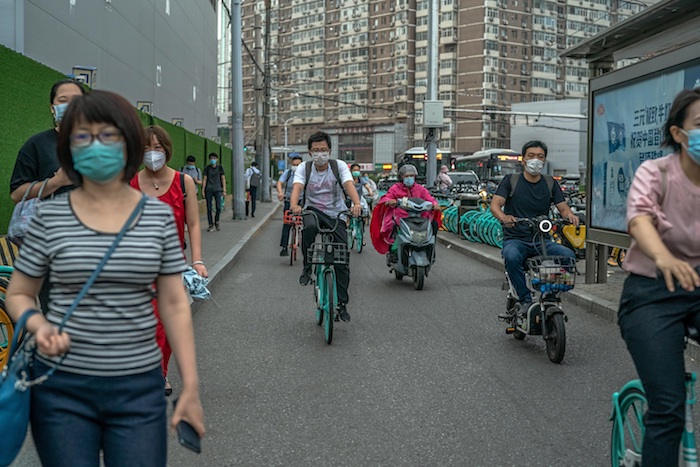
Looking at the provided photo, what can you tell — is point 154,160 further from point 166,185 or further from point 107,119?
point 107,119

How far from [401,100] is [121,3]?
92481mm

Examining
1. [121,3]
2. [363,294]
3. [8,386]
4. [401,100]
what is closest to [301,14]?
[401,100]

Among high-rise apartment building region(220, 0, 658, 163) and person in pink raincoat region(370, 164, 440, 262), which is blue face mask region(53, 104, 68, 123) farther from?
high-rise apartment building region(220, 0, 658, 163)

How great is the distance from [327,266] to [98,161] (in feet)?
17.9

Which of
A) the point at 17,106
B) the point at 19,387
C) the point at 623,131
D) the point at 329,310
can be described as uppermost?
the point at 17,106

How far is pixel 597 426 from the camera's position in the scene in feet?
16.8

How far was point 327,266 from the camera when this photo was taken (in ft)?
25.9

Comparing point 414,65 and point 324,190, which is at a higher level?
point 414,65

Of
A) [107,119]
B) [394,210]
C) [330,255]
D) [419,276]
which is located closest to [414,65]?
[394,210]

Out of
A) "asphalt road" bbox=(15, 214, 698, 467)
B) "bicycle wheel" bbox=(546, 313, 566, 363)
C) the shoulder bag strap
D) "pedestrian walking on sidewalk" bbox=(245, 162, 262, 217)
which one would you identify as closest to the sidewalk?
"asphalt road" bbox=(15, 214, 698, 467)

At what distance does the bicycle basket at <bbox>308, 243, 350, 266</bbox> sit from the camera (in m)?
7.83

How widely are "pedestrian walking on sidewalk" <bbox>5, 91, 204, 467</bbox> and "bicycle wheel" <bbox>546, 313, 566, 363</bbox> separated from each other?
15.4 ft

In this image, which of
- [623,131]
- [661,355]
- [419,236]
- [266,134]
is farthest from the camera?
[266,134]

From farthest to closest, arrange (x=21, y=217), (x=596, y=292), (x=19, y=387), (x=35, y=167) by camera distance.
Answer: (x=596, y=292), (x=35, y=167), (x=21, y=217), (x=19, y=387)
